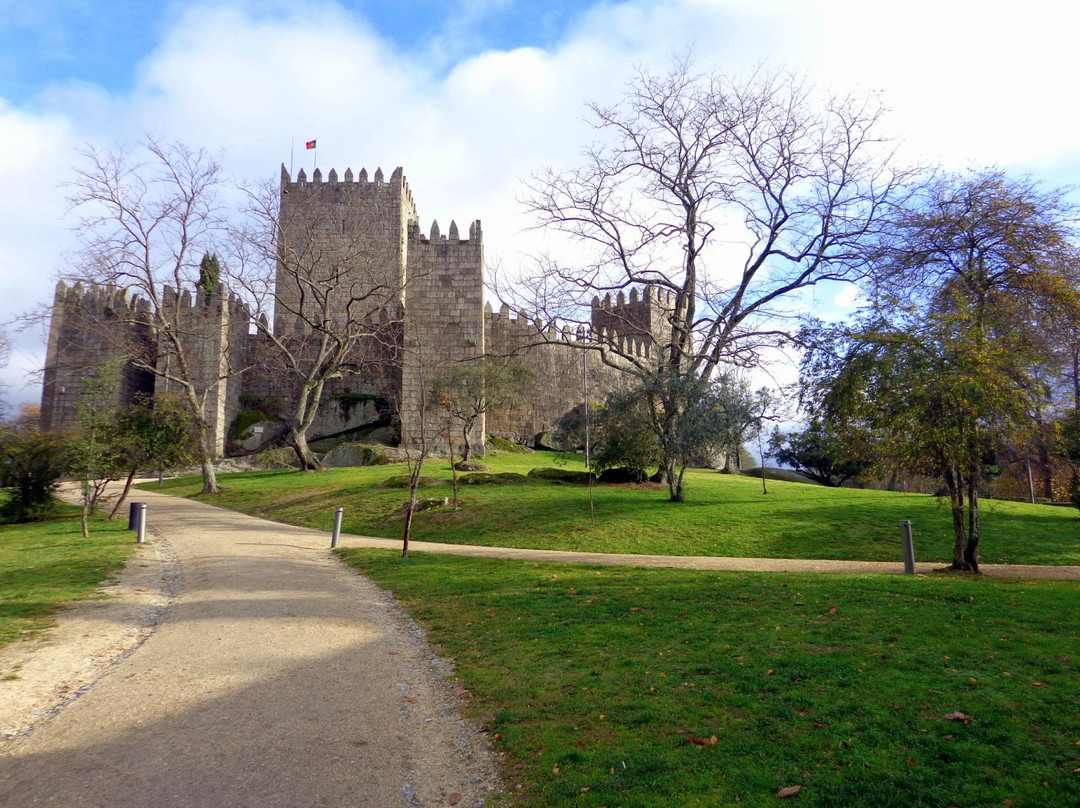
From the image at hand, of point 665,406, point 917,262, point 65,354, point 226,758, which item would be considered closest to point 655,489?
point 665,406

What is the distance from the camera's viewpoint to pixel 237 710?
5.54m

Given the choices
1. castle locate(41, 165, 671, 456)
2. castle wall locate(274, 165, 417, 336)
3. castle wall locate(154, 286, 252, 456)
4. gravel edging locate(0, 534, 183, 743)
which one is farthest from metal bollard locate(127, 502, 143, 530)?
castle wall locate(274, 165, 417, 336)

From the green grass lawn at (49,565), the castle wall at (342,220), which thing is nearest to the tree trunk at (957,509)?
the green grass lawn at (49,565)

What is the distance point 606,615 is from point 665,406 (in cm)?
1343

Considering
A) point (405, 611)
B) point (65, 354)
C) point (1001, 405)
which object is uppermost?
point (65, 354)

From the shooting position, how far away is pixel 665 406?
21500 mm

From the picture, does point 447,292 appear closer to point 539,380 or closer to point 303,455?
point 539,380

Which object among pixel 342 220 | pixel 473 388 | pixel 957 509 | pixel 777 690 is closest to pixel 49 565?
pixel 777 690

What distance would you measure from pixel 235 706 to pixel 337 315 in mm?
37678

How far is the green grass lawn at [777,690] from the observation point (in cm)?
415

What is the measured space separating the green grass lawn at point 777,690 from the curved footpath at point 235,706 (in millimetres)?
506

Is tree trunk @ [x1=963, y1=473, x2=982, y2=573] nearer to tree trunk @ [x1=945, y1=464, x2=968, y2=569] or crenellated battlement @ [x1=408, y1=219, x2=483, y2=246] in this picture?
tree trunk @ [x1=945, y1=464, x2=968, y2=569]

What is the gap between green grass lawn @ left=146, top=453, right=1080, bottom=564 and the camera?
49.3ft

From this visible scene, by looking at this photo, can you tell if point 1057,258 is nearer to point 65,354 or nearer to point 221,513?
point 221,513
